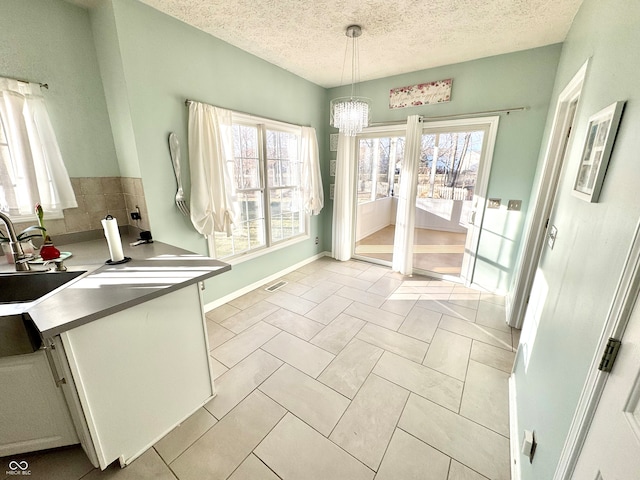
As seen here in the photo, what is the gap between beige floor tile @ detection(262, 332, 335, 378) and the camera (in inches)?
78.5

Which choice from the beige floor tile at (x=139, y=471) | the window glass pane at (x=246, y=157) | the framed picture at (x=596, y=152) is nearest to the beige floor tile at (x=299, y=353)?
the beige floor tile at (x=139, y=471)

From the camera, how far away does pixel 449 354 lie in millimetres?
2133

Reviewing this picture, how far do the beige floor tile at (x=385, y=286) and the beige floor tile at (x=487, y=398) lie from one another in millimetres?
1293

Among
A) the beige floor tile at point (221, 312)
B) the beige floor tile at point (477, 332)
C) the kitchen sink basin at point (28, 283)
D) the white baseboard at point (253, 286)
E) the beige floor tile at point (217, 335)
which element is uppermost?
the kitchen sink basin at point (28, 283)

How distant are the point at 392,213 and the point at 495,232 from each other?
3.62m

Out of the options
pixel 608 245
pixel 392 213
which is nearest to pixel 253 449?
pixel 608 245

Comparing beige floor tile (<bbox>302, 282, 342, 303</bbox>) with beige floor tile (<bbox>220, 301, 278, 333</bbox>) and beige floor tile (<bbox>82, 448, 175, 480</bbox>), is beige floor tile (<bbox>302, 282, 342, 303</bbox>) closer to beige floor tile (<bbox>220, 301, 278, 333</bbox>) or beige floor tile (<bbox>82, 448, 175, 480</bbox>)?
beige floor tile (<bbox>220, 301, 278, 333</bbox>)

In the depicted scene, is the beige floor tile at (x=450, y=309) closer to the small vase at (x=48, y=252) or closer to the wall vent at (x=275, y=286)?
the wall vent at (x=275, y=286)

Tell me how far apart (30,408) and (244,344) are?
1273 millimetres

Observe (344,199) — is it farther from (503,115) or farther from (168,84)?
(168,84)

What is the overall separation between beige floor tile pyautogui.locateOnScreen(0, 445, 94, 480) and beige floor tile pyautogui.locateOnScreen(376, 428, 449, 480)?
4.93 ft

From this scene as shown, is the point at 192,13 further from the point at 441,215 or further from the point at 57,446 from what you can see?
the point at 441,215

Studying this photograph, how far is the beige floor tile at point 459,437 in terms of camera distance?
1.33 m

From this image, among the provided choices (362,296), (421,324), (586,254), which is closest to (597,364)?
(586,254)
